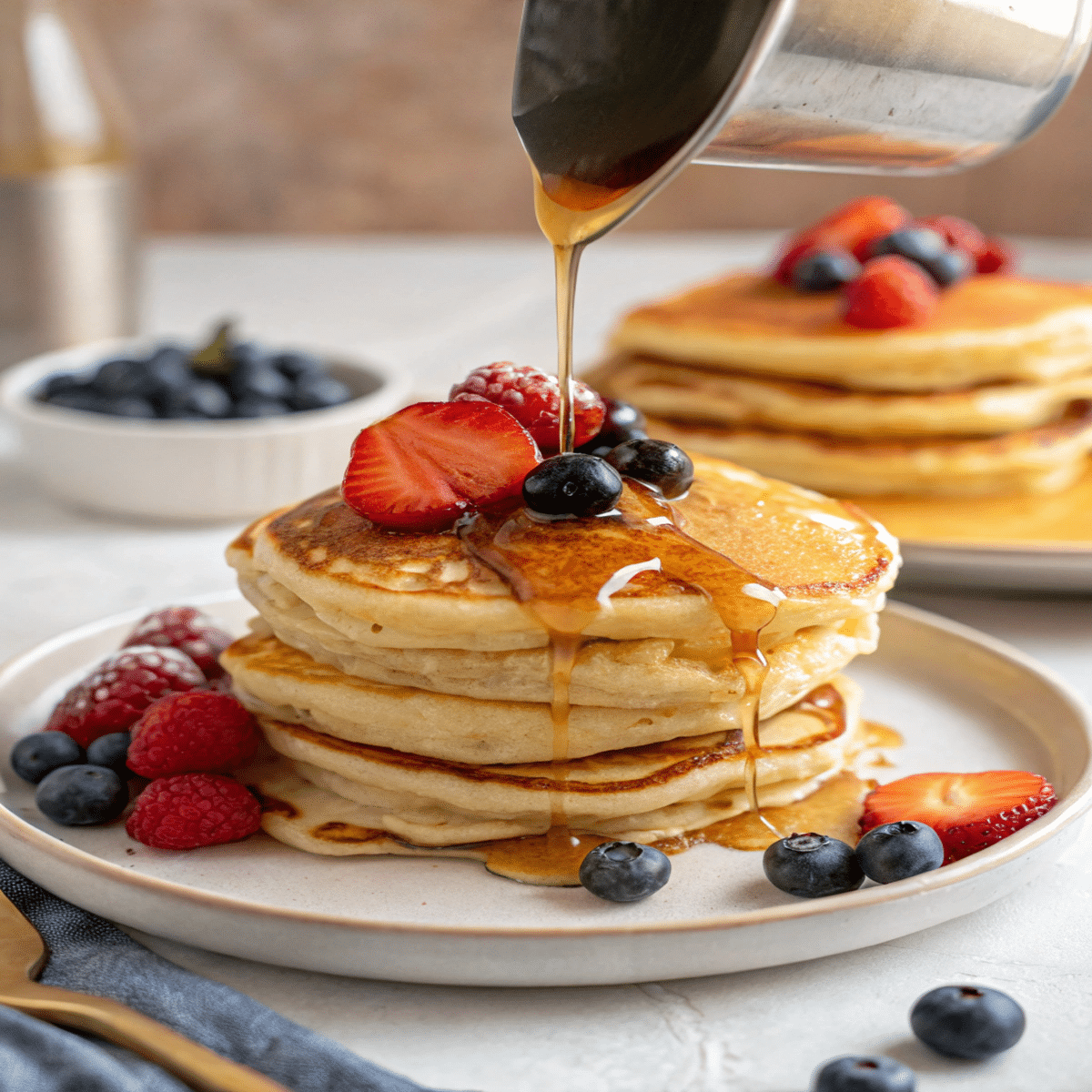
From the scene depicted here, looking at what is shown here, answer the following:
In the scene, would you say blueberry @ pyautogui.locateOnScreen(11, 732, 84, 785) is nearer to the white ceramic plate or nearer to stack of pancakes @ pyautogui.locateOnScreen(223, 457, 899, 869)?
the white ceramic plate

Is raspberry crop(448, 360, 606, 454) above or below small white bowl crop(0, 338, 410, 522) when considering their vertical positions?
above

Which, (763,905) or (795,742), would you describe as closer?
(763,905)

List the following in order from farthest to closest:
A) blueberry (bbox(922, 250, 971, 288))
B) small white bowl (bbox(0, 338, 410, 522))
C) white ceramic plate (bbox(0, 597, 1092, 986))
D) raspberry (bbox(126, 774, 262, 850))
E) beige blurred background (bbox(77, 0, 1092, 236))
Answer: beige blurred background (bbox(77, 0, 1092, 236)), blueberry (bbox(922, 250, 971, 288)), small white bowl (bbox(0, 338, 410, 522)), raspberry (bbox(126, 774, 262, 850)), white ceramic plate (bbox(0, 597, 1092, 986))

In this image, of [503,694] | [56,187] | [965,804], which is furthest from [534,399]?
[56,187]

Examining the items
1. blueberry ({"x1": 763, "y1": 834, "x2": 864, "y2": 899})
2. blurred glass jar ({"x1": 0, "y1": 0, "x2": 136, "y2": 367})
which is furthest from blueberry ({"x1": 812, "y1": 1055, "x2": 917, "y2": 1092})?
blurred glass jar ({"x1": 0, "y1": 0, "x2": 136, "y2": 367})

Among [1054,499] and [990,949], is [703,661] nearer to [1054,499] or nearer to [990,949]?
[990,949]

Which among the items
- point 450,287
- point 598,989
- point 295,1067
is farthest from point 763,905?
point 450,287

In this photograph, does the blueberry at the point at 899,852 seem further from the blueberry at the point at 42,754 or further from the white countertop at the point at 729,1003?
the blueberry at the point at 42,754
